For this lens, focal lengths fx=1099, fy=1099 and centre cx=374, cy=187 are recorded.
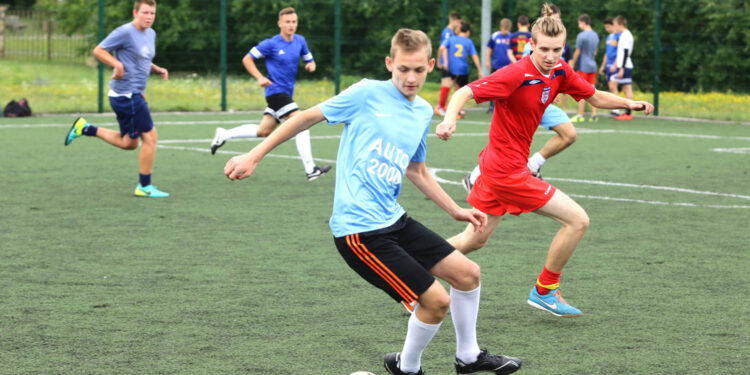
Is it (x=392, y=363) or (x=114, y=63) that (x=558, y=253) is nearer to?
(x=392, y=363)

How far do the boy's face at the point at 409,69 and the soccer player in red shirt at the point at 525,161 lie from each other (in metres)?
1.43

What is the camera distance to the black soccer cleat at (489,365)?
5.06 meters

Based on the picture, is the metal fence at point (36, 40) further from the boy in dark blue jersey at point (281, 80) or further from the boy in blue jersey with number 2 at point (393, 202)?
the boy in blue jersey with number 2 at point (393, 202)

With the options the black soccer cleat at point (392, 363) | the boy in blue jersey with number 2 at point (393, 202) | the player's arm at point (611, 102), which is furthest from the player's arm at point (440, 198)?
the player's arm at point (611, 102)

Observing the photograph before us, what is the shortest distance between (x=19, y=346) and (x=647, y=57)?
904 inches

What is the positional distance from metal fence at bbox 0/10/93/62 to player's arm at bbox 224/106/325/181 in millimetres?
28886

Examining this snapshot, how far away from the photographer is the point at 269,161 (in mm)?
14797

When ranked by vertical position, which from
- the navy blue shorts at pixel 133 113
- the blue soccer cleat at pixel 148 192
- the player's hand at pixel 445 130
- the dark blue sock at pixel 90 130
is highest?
the player's hand at pixel 445 130

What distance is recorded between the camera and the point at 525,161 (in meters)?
6.66

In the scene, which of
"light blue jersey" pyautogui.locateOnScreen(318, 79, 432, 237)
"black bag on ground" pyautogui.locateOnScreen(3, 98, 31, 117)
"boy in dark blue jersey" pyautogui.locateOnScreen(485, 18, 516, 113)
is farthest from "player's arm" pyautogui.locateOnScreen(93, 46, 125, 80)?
"boy in dark blue jersey" pyautogui.locateOnScreen(485, 18, 516, 113)

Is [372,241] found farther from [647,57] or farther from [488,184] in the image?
[647,57]

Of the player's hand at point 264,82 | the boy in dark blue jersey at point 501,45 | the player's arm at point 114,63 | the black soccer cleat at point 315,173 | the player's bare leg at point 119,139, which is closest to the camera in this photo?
the player's arm at point 114,63

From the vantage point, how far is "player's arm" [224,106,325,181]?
456 centimetres

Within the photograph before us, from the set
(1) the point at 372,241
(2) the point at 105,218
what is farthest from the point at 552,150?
(1) the point at 372,241
